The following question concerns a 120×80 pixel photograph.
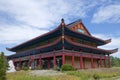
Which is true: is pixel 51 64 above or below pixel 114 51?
below

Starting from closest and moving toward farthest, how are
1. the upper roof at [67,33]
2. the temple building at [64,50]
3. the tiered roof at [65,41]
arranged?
the tiered roof at [65,41], the temple building at [64,50], the upper roof at [67,33]

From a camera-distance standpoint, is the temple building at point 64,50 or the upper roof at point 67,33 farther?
the upper roof at point 67,33

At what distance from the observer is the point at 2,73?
17.5 metres

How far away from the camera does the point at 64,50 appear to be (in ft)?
90.6

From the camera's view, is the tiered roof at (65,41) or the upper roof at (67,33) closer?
the tiered roof at (65,41)

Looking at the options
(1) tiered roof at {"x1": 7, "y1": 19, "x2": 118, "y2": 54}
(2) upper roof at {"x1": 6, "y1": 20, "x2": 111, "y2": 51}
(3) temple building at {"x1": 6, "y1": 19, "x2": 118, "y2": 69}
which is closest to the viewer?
(1) tiered roof at {"x1": 7, "y1": 19, "x2": 118, "y2": 54}

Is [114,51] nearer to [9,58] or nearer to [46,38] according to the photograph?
[46,38]

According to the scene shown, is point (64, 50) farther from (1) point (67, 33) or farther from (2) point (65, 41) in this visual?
(1) point (67, 33)

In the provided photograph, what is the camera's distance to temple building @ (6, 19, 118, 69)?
2839 cm

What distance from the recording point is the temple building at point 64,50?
28.4 m

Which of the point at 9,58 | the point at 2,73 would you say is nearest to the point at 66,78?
the point at 2,73

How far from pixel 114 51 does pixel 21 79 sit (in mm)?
26690

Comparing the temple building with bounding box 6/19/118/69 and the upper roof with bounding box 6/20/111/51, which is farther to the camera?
the upper roof with bounding box 6/20/111/51

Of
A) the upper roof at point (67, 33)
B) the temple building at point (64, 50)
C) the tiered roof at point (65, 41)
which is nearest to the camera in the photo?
the tiered roof at point (65, 41)
